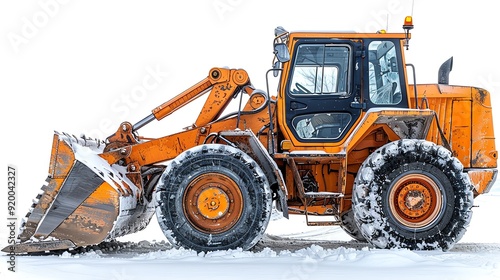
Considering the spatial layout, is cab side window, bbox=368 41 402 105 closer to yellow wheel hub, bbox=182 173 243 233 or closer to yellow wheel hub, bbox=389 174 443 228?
yellow wheel hub, bbox=389 174 443 228

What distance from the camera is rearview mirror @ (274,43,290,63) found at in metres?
7.48

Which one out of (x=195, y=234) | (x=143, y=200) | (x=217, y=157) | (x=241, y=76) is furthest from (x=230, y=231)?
(x=241, y=76)

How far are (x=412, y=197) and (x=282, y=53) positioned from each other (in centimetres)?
230

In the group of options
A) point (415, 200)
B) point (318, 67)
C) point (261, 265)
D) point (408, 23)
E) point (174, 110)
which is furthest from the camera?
point (174, 110)

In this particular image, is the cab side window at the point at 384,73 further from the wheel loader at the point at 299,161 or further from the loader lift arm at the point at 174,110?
the loader lift arm at the point at 174,110

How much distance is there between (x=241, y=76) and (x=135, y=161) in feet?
5.73

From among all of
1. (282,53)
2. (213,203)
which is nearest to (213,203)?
(213,203)

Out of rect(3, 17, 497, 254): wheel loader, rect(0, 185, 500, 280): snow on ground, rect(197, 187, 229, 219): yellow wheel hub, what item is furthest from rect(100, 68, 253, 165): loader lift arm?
rect(0, 185, 500, 280): snow on ground

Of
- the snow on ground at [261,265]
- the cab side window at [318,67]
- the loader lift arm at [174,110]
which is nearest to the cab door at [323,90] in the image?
the cab side window at [318,67]

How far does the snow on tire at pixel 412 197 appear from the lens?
25.3ft

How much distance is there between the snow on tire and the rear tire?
1.21 m

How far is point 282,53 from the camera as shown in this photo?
24.7ft

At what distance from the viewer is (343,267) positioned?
6.27 metres

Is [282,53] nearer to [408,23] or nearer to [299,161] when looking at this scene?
[299,161]
